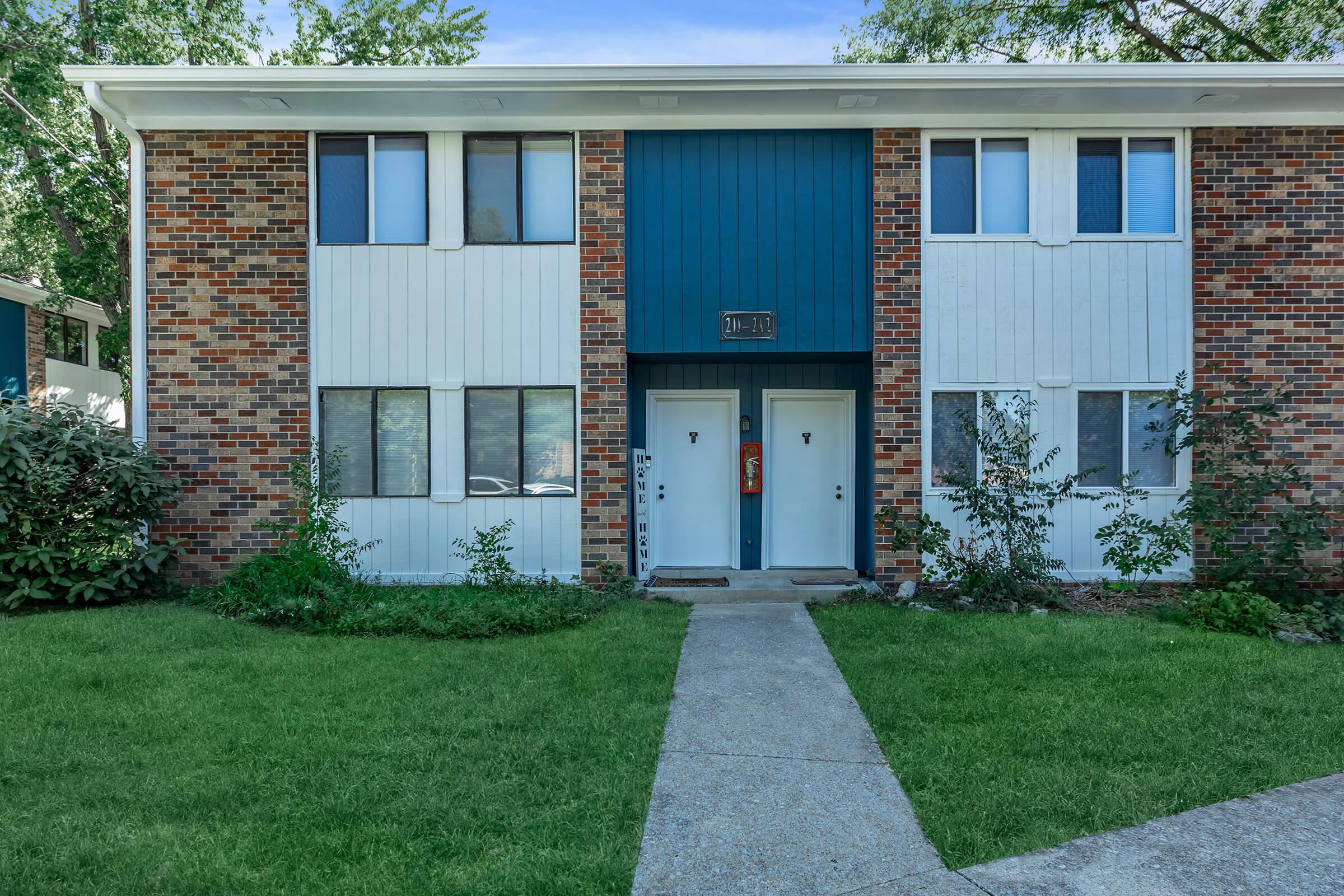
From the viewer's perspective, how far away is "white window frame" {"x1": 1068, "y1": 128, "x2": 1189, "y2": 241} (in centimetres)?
830

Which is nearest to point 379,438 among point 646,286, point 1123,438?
point 646,286

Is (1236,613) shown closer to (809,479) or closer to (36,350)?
(809,479)

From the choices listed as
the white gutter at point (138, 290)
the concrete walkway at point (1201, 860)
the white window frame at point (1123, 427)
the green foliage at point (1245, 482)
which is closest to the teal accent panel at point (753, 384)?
the white window frame at point (1123, 427)

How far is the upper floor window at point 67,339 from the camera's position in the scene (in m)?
18.2

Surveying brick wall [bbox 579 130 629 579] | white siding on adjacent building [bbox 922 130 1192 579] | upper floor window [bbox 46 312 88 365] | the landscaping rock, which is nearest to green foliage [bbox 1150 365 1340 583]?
white siding on adjacent building [bbox 922 130 1192 579]

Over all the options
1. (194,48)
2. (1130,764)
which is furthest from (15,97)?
(1130,764)

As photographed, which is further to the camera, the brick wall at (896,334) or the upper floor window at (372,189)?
the upper floor window at (372,189)

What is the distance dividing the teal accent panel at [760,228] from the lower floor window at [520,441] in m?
1.18

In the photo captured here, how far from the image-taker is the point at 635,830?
3281 mm

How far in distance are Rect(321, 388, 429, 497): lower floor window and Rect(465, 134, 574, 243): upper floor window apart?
1.94 meters

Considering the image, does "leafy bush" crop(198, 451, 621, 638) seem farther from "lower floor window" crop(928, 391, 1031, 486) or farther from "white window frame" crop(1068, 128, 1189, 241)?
"white window frame" crop(1068, 128, 1189, 241)

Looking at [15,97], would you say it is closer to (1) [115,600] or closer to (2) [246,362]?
(2) [246,362]

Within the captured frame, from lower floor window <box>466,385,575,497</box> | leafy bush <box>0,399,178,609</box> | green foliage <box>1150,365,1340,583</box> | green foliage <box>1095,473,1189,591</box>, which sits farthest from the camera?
lower floor window <box>466,385,575,497</box>

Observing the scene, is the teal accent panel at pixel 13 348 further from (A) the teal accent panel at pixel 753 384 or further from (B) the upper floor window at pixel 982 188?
(B) the upper floor window at pixel 982 188
